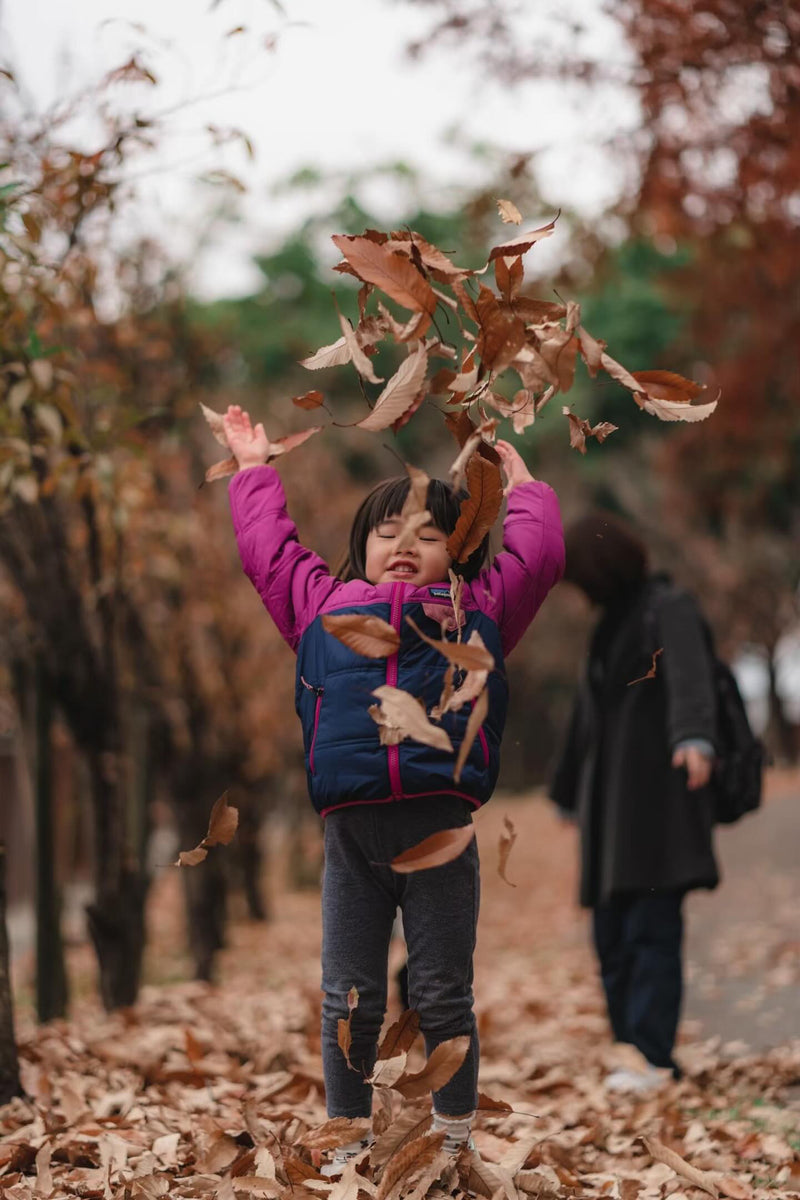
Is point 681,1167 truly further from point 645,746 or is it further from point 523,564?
point 645,746

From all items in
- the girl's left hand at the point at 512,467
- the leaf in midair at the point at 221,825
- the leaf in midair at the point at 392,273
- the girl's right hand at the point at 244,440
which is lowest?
the leaf in midair at the point at 221,825

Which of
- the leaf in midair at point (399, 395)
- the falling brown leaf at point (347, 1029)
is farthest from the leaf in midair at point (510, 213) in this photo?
the falling brown leaf at point (347, 1029)

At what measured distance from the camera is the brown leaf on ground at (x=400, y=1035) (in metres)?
2.56

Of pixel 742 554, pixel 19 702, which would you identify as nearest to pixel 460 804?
pixel 19 702

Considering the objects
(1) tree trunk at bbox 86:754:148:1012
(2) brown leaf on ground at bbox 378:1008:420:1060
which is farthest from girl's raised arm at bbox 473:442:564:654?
(1) tree trunk at bbox 86:754:148:1012

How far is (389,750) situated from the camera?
8.55 feet

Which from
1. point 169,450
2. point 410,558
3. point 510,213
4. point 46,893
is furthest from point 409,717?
point 169,450

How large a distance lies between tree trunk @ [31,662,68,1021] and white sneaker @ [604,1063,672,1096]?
2.75 meters

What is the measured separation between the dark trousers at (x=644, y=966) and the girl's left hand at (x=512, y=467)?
81.1 inches

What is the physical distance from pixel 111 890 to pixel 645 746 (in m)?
2.52

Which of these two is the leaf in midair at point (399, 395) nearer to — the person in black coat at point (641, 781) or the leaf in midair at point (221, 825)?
the leaf in midair at point (221, 825)

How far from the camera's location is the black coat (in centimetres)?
434

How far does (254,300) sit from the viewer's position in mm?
24547

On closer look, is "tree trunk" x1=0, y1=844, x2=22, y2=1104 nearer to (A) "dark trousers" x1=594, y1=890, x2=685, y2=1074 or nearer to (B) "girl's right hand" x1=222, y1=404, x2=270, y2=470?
(B) "girl's right hand" x1=222, y1=404, x2=270, y2=470
